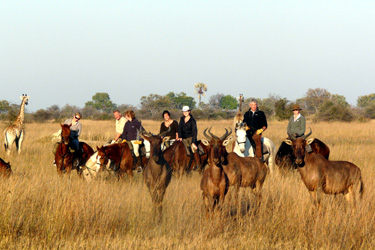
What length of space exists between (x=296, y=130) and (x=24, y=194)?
636 centimetres

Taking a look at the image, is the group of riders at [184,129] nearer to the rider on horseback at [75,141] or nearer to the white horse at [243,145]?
the rider on horseback at [75,141]

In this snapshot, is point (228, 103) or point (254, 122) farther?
point (228, 103)

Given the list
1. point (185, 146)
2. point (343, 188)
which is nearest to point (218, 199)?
point (343, 188)

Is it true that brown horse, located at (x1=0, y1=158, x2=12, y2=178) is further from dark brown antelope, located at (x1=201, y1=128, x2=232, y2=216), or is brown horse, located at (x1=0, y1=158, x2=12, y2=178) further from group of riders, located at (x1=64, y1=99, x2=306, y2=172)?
dark brown antelope, located at (x1=201, y1=128, x2=232, y2=216)

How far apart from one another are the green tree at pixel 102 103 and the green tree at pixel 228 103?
28620 mm

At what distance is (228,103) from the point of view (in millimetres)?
115812

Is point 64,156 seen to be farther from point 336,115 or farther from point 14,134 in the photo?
point 336,115

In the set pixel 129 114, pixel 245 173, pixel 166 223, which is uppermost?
pixel 129 114

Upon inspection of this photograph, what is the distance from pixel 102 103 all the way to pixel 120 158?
111 m

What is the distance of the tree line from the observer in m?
46.8

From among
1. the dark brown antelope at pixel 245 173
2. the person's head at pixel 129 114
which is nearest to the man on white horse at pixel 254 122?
the dark brown antelope at pixel 245 173

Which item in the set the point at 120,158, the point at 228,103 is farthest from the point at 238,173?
the point at 228,103

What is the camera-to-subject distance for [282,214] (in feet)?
24.7

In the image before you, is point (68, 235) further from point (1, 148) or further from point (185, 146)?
point (1, 148)
